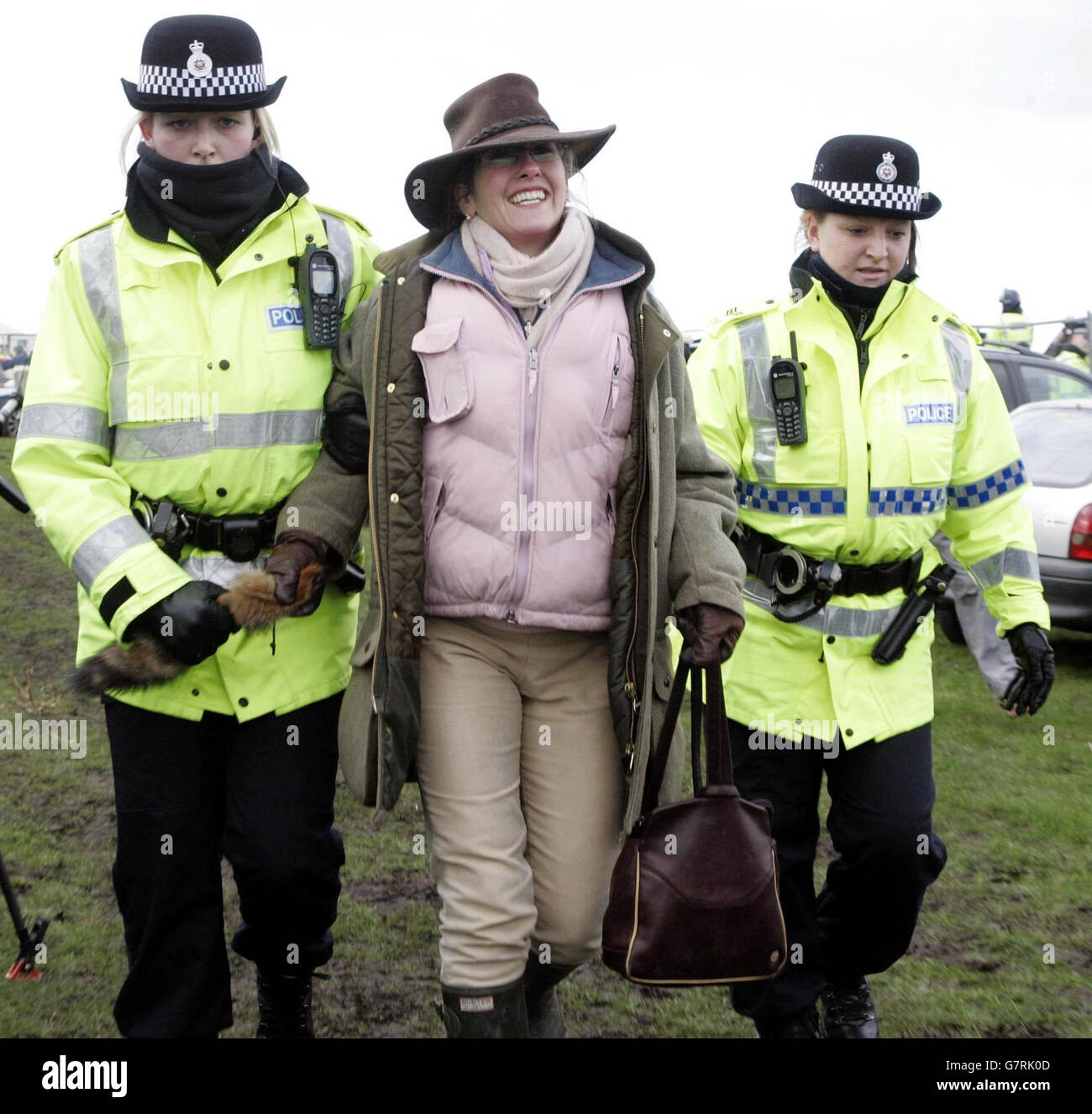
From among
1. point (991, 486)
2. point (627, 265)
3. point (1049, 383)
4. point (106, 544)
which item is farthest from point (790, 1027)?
point (1049, 383)

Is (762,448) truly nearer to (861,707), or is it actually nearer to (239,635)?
(861,707)

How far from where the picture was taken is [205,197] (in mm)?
3465

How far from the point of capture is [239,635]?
3.52 metres

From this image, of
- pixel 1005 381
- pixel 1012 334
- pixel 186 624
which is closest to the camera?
pixel 186 624

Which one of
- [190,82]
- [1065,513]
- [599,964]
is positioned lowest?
[599,964]

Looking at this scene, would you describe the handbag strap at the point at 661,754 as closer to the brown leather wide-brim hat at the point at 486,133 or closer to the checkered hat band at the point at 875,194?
the brown leather wide-brim hat at the point at 486,133

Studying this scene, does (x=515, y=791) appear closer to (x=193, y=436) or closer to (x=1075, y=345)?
(x=193, y=436)

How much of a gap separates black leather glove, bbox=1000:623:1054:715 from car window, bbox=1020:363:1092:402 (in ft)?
26.5

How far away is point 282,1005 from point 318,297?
177 centimetres

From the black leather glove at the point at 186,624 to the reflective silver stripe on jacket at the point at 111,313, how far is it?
492mm

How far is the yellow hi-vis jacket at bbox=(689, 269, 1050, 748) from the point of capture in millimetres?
3936

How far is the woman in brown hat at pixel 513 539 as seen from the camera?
10.8 ft
